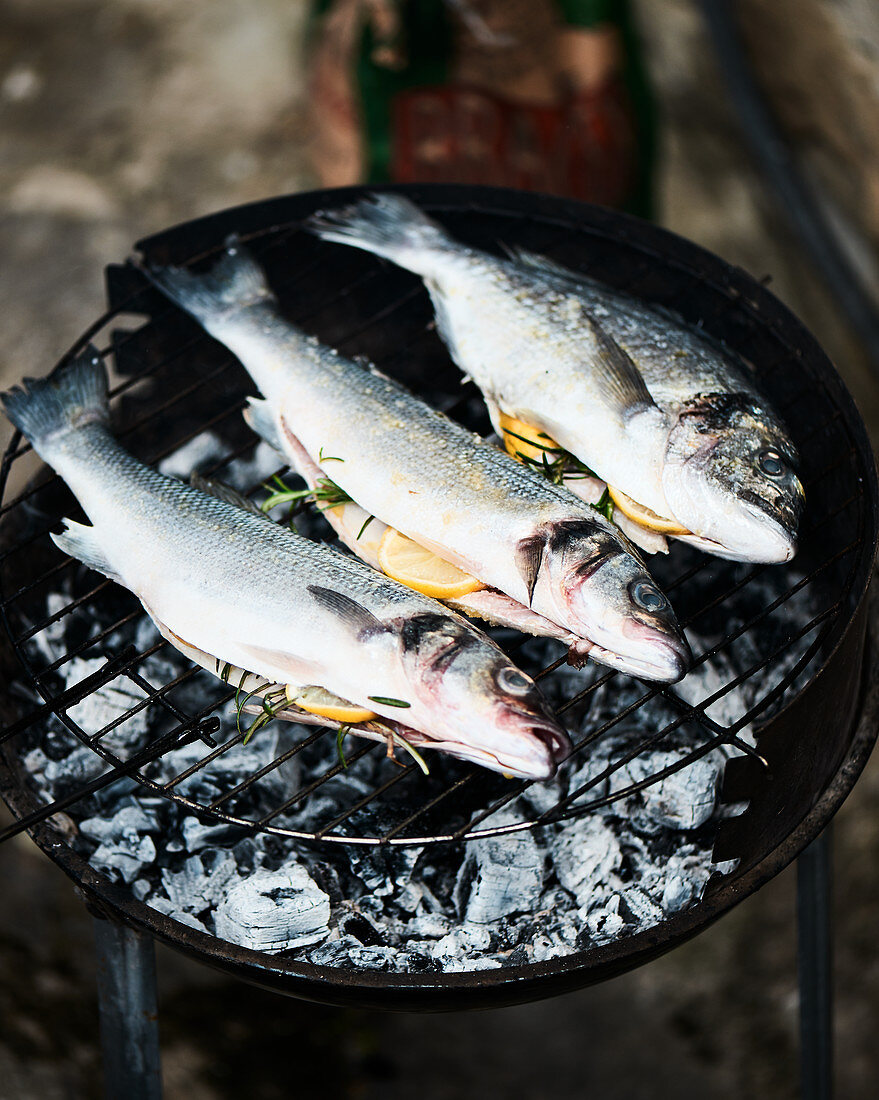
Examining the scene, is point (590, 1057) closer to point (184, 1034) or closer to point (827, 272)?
point (184, 1034)

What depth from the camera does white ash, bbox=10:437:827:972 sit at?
2.49 meters

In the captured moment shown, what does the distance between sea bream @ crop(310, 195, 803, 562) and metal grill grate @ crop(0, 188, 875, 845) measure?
15 cm

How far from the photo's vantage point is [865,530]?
8.26 feet

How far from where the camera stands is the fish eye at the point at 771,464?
2.63 meters

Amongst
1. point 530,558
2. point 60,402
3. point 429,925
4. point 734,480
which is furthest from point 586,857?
point 60,402

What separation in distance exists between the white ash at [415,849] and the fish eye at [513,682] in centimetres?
34

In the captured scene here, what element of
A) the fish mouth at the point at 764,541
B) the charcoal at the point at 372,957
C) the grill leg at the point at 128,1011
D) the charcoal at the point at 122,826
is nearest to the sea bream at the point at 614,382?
the fish mouth at the point at 764,541

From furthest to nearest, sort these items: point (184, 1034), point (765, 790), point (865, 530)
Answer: point (184, 1034), point (865, 530), point (765, 790)

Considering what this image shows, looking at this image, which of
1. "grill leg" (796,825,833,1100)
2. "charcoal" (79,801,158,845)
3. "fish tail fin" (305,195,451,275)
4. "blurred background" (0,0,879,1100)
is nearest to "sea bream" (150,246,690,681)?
"fish tail fin" (305,195,451,275)

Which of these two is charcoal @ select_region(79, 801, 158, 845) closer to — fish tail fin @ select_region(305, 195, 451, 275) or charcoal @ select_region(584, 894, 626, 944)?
charcoal @ select_region(584, 894, 626, 944)

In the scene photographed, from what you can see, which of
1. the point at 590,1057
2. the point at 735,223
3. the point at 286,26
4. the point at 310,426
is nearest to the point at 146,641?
the point at 310,426

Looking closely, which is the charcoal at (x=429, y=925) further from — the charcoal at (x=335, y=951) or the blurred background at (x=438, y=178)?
the blurred background at (x=438, y=178)

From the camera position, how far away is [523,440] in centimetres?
291

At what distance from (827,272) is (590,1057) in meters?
4.18
